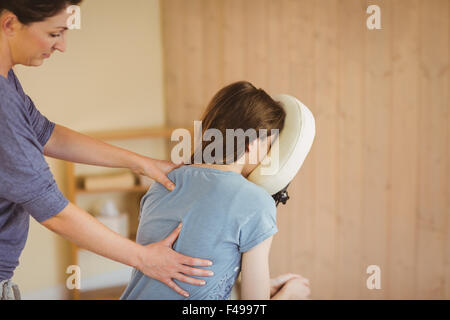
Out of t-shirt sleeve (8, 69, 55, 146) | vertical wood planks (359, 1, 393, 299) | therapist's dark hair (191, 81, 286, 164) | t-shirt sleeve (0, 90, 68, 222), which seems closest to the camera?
t-shirt sleeve (0, 90, 68, 222)

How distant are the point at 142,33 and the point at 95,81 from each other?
0.43m

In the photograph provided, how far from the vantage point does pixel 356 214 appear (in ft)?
9.72

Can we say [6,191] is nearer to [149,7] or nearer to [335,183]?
[335,183]

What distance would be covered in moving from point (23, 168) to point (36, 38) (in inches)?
11.3

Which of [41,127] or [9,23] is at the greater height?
[9,23]

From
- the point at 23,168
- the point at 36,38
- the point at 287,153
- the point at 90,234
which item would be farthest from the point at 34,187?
the point at 287,153

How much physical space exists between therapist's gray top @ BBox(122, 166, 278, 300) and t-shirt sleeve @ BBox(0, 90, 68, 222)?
0.90 ft

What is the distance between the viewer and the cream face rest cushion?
136 centimetres

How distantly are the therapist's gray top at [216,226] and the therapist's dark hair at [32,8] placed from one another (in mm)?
497

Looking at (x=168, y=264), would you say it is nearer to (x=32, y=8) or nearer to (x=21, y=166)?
(x=21, y=166)

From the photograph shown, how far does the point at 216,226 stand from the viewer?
1.24 meters

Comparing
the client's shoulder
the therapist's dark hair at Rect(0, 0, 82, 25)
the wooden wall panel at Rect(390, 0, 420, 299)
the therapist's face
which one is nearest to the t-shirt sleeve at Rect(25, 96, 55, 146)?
the therapist's face

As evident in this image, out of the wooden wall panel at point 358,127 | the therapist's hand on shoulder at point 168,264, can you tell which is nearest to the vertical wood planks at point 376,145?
the wooden wall panel at point 358,127

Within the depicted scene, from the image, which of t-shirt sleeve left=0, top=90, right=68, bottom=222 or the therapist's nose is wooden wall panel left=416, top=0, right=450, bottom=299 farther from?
t-shirt sleeve left=0, top=90, right=68, bottom=222
